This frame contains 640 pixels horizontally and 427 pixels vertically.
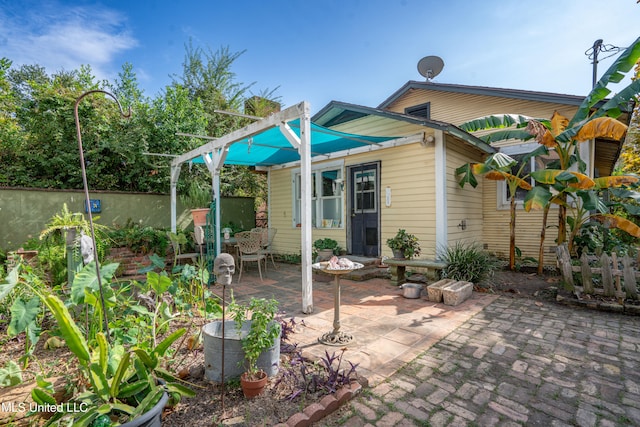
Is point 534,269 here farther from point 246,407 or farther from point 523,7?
point 246,407

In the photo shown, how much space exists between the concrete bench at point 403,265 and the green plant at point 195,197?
5.81 metres

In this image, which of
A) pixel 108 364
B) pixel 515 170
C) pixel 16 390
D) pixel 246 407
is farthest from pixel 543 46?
pixel 16 390

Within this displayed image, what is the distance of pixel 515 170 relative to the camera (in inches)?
307

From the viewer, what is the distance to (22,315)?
2100 mm

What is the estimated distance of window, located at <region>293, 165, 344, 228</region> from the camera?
25.3ft

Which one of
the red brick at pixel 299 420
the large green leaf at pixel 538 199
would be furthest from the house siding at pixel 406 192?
the red brick at pixel 299 420

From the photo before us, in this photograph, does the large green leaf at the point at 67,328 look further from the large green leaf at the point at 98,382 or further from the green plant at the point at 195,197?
the green plant at the point at 195,197

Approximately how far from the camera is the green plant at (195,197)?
8961mm

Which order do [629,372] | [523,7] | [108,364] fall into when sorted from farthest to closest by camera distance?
1. [523,7]
2. [629,372]
3. [108,364]

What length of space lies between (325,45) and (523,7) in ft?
14.5

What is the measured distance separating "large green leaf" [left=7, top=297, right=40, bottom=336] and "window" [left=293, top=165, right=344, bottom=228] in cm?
609

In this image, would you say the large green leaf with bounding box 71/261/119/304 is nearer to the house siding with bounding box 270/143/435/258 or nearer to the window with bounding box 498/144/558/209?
the house siding with bounding box 270/143/435/258

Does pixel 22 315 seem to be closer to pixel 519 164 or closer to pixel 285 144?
pixel 285 144

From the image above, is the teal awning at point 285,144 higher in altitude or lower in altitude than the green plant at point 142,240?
higher
